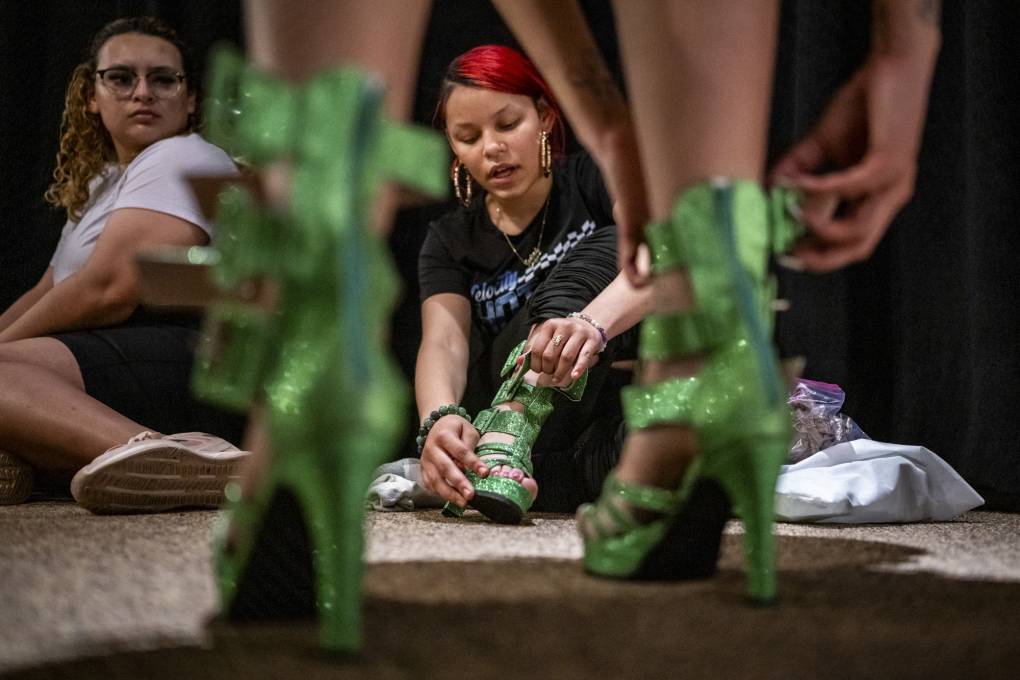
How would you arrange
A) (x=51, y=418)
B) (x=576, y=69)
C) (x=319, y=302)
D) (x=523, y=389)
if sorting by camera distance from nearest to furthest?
(x=319, y=302) < (x=576, y=69) < (x=523, y=389) < (x=51, y=418)

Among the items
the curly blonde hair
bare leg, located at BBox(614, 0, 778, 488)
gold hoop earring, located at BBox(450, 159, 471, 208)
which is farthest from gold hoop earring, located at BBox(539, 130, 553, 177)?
bare leg, located at BBox(614, 0, 778, 488)

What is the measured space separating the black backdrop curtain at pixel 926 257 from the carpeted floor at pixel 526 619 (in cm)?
79

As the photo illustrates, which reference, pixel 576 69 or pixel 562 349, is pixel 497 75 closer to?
pixel 562 349

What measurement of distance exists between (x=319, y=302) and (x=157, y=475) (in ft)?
2.99

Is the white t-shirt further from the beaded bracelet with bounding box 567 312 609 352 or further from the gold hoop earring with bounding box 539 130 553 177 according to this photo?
the beaded bracelet with bounding box 567 312 609 352

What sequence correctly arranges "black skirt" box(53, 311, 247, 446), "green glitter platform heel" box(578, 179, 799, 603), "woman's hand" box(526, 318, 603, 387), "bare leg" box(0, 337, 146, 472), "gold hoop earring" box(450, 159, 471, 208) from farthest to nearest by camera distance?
"gold hoop earring" box(450, 159, 471, 208), "black skirt" box(53, 311, 247, 446), "bare leg" box(0, 337, 146, 472), "woman's hand" box(526, 318, 603, 387), "green glitter platform heel" box(578, 179, 799, 603)

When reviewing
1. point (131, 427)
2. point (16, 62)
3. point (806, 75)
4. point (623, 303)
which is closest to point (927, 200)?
point (806, 75)

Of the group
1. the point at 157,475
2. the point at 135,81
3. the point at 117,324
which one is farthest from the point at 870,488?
the point at 135,81

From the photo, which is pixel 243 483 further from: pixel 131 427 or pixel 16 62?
pixel 16 62

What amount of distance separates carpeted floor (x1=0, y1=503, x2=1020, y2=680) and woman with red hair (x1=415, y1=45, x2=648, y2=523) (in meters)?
0.32

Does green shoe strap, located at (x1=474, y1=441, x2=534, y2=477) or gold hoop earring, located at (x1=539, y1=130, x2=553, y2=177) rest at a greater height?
gold hoop earring, located at (x1=539, y1=130, x2=553, y2=177)

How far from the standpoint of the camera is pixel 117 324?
165 centimetres

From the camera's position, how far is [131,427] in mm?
1438

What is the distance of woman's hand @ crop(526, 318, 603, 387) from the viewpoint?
1168 mm
